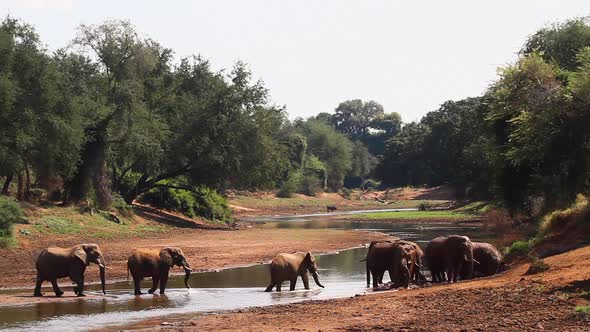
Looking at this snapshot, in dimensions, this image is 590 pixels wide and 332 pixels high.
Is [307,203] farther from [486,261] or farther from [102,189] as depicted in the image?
[486,261]

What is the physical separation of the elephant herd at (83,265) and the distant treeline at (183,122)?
1696 cm

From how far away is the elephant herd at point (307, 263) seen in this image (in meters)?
24.4

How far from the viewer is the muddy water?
18.7 meters

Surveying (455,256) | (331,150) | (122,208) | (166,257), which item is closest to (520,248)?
(455,256)

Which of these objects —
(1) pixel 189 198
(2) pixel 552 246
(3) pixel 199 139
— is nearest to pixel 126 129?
(3) pixel 199 139

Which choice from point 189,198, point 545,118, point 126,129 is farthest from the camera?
point 189,198

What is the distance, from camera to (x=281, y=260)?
2638 cm

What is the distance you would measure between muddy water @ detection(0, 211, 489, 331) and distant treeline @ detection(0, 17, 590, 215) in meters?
10.6

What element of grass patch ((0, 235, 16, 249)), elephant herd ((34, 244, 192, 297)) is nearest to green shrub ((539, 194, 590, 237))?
elephant herd ((34, 244, 192, 297))

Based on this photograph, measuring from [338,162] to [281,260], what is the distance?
120 m

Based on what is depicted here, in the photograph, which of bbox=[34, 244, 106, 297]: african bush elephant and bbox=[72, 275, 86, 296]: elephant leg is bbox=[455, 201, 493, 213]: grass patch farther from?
bbox=[72, 275, 86, 296]: elephant leg

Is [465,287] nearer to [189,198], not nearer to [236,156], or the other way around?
[236,156]

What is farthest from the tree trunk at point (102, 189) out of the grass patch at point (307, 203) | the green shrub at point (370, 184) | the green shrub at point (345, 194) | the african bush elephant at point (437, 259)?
the green shrub at point (370, 184)

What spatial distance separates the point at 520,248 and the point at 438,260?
12.8 feet
